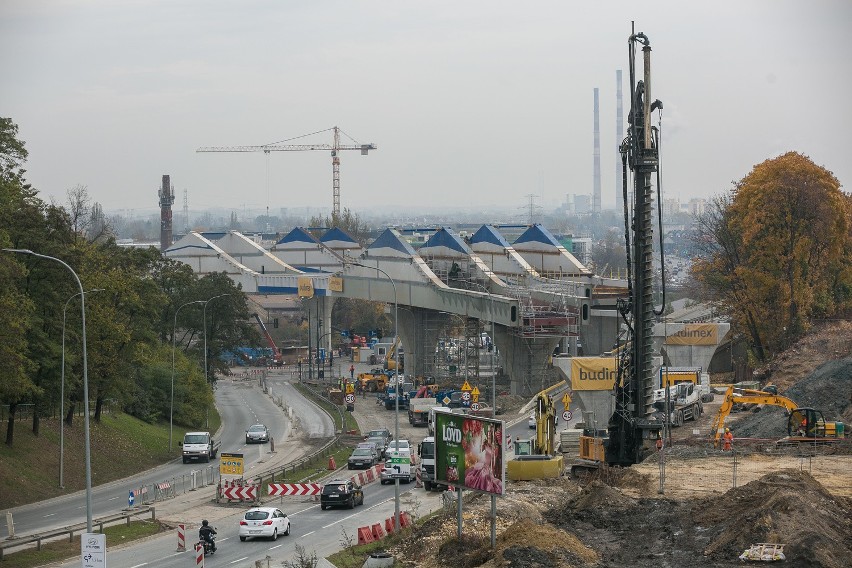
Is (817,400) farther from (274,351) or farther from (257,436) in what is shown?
(274,351)

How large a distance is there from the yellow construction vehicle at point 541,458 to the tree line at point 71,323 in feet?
54.9

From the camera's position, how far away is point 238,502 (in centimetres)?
5009

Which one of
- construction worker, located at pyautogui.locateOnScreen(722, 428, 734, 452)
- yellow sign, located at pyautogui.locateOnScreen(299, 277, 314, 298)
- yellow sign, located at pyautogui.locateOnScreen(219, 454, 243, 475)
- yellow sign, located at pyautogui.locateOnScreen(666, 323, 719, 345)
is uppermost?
yellow sign, located at pyautogui.locateOnScreen(299, 277, 314, 298)

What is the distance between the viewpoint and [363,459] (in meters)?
59.1

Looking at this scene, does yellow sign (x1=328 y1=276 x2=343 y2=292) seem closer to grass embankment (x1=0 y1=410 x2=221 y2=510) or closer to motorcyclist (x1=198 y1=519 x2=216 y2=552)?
grass embankment (x1=0 y1=410 x2=221 y2=510)

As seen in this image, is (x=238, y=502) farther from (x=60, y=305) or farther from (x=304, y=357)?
(x=304, y=357)

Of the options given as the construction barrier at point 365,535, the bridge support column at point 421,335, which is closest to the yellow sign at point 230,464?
the construction barrier at point 365,535

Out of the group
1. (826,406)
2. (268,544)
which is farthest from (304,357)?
(268,544)

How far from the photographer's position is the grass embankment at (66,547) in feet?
123

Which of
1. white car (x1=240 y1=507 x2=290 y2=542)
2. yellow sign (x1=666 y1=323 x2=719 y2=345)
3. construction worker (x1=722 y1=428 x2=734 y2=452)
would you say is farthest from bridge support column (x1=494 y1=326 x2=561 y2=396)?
white car (x1=240 y1=507 x2=290 y2=542)

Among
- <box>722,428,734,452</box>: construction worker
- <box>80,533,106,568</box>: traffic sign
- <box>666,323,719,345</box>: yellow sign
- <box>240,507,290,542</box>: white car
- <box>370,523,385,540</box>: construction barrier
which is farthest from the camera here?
<box>666,323,719,345</box>: yellow sign

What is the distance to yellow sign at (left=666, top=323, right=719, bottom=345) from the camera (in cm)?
8125

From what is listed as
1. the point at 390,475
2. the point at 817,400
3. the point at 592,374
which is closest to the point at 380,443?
the point at 592,374

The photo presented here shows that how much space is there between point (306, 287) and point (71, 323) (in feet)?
225
